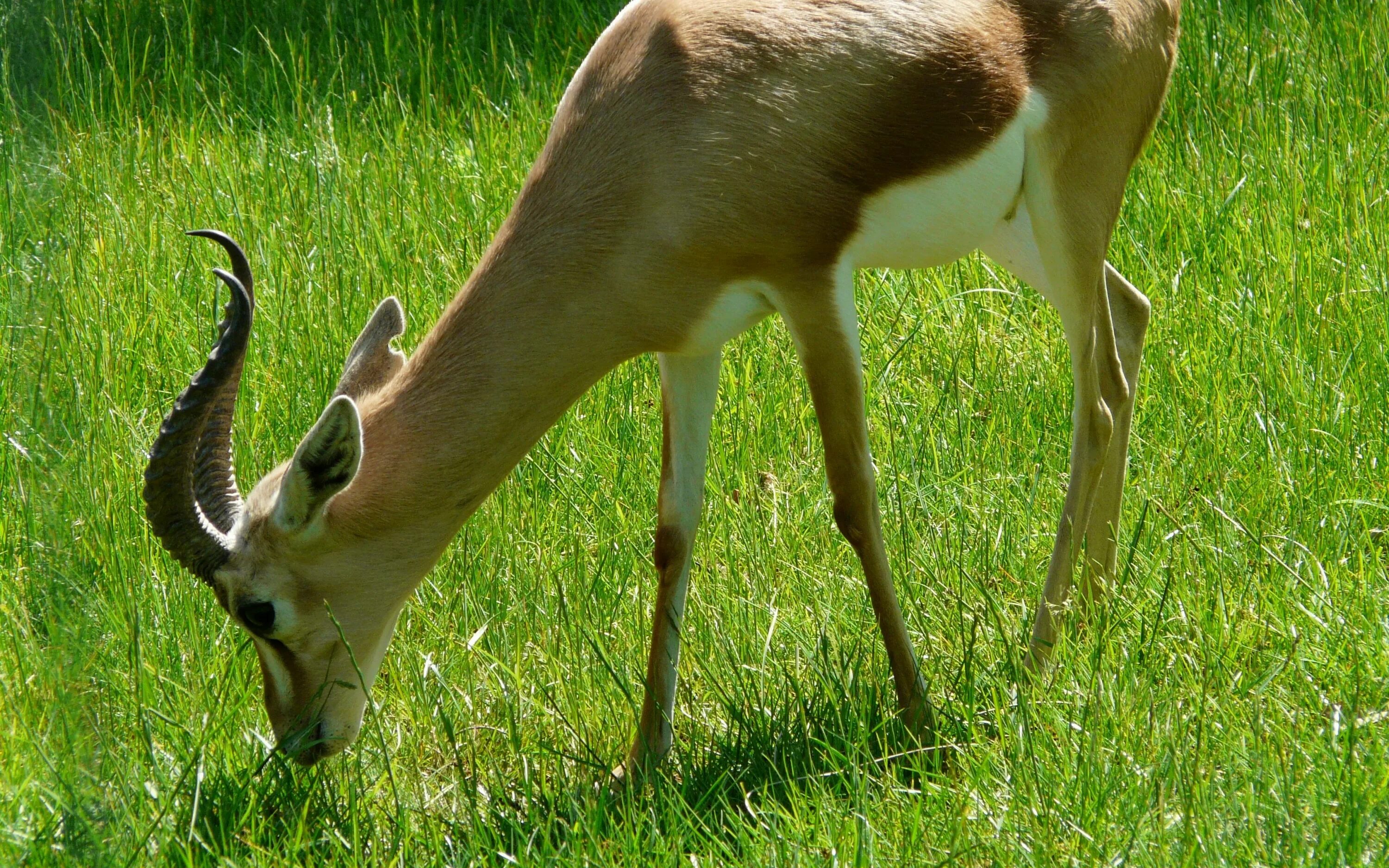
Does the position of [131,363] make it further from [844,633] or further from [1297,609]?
[1297,609]

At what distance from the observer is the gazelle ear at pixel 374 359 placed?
3.17 meters

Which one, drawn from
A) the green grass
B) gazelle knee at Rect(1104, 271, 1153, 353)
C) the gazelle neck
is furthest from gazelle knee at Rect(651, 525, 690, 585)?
gazelle knee at Rect(1104, 271, 1153, 353)

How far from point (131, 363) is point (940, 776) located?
3096 millimetres

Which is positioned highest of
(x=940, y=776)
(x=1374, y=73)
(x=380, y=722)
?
(x=1374, y=73)

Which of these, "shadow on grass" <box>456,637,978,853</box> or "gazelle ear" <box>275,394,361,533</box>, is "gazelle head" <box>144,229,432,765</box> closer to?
"gazelle ear" <box>275,394,361,533</box>

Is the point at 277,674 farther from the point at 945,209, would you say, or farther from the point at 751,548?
the point at 945,209

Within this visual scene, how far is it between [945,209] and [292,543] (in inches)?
63.5

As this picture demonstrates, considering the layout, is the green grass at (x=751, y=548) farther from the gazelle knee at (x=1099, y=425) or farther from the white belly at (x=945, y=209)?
the white belly at (x=945, y=209)

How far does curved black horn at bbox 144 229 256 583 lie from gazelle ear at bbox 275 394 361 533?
0.17 m

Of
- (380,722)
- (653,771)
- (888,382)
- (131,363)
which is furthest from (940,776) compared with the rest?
(131,363)

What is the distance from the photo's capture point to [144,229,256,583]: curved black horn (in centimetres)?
268

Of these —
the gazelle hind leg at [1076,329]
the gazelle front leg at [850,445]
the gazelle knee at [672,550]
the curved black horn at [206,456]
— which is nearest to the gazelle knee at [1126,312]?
the gazelle hind leg at [1076,329]

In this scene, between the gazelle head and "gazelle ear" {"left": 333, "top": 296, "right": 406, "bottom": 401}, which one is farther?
"gazelle ear" {"left": 333, "top": 296, "right": 406, "bottom": 401}

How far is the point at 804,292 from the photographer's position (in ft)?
10.1
